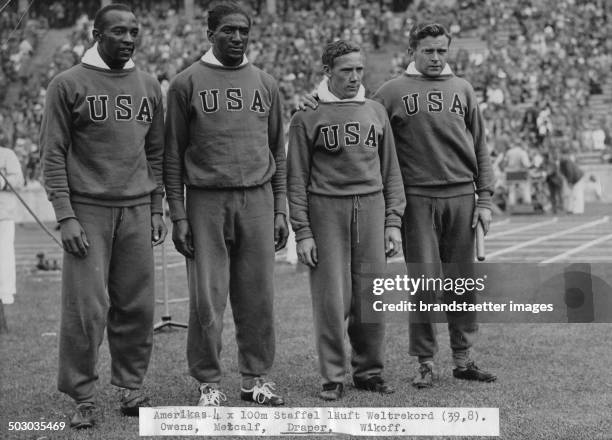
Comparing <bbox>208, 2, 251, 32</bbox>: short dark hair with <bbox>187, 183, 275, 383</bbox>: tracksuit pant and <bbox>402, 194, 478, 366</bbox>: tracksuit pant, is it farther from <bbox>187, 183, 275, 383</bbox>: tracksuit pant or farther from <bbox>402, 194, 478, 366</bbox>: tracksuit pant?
<bbox>402, 194, 478, 366</bbox>: tracksuit pant

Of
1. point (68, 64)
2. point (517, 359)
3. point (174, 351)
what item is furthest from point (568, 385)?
point (68, 64)

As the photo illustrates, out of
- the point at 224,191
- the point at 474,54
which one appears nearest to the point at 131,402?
the point at 224,191

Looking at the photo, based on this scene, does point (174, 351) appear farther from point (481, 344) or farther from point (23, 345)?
point (481, 344)

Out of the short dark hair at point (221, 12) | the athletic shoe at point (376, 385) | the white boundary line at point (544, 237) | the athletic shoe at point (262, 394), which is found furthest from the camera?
the white boundary line at point (544, 237)

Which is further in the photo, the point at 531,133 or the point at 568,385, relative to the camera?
the point at 531,133

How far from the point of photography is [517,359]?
5410 millimetres

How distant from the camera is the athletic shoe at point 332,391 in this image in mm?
4496

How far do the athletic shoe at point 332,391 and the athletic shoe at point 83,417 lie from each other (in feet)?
3.45

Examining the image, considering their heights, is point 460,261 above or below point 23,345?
above

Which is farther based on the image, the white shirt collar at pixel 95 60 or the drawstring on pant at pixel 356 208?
the drawstring on pant at pixel 356 208

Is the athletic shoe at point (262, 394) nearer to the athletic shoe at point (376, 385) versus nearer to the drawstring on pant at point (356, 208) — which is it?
the athletic shoe at point (376, 385)

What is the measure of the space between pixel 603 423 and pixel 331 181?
5.23 ft

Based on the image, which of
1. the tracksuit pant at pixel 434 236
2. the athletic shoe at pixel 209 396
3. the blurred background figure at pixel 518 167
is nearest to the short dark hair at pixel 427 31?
the tracksuit pant at pixel 434 236
